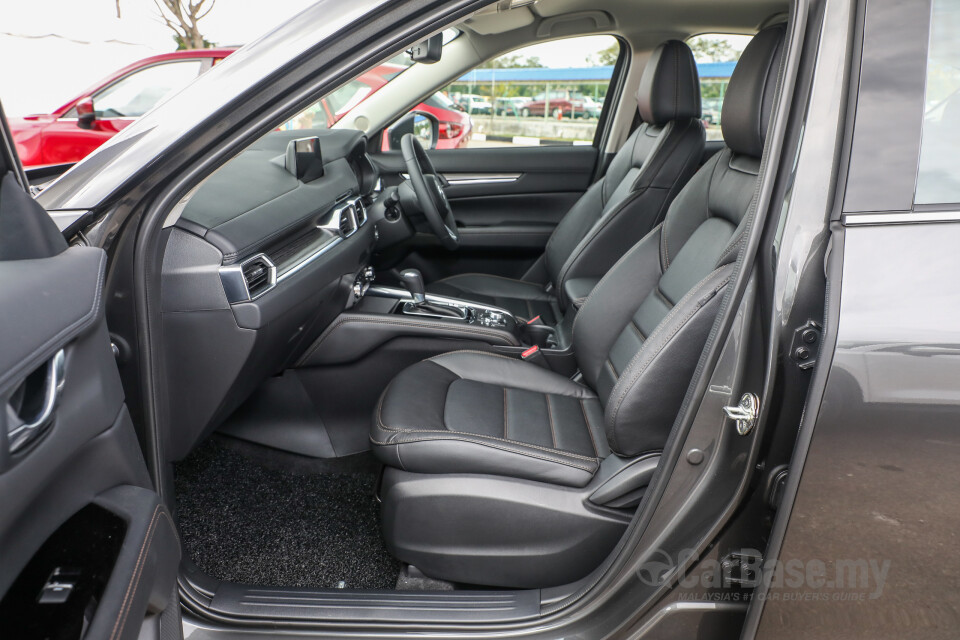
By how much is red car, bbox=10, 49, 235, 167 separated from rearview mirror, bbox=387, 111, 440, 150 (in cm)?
116

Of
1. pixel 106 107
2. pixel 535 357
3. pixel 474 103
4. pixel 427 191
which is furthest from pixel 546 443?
pixel 106 107

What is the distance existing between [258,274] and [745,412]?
1010 millimetres

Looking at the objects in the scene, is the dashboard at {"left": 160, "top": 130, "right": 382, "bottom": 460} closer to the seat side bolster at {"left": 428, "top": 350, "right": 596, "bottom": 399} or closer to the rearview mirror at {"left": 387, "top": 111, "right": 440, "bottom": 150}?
the seat side bolster at {"left": 428, "top": 350, "right": 596, "bottom": 399}

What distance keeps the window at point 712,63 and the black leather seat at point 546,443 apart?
33.6 inches

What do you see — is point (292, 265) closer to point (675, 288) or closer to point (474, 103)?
point (675, 288)

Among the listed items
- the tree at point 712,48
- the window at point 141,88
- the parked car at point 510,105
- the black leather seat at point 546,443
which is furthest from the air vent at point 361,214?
the window at point 141,88

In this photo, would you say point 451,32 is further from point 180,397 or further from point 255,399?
point 180,397

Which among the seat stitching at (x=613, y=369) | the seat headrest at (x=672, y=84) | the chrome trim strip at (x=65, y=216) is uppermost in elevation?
the chrome trim strip at (x=65, y=216)

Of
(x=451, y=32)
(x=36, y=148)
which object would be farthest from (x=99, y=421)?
(x=36, y=148)

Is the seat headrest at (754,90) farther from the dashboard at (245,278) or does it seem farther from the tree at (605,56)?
the tree at (605,56)

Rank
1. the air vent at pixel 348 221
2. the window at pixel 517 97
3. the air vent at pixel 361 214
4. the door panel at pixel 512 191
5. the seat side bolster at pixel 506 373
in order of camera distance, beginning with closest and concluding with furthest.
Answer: the seat side bolster at pixel 506 373 < the air vent at pixel 348 221 < the air vent at pixel 361 214 < the window at pixel 517 97 < the door panel at pixel 512 191

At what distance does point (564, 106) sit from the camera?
321cm

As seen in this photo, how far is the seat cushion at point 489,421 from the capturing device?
4.48 ft

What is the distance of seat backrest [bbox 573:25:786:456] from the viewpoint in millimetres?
1283
